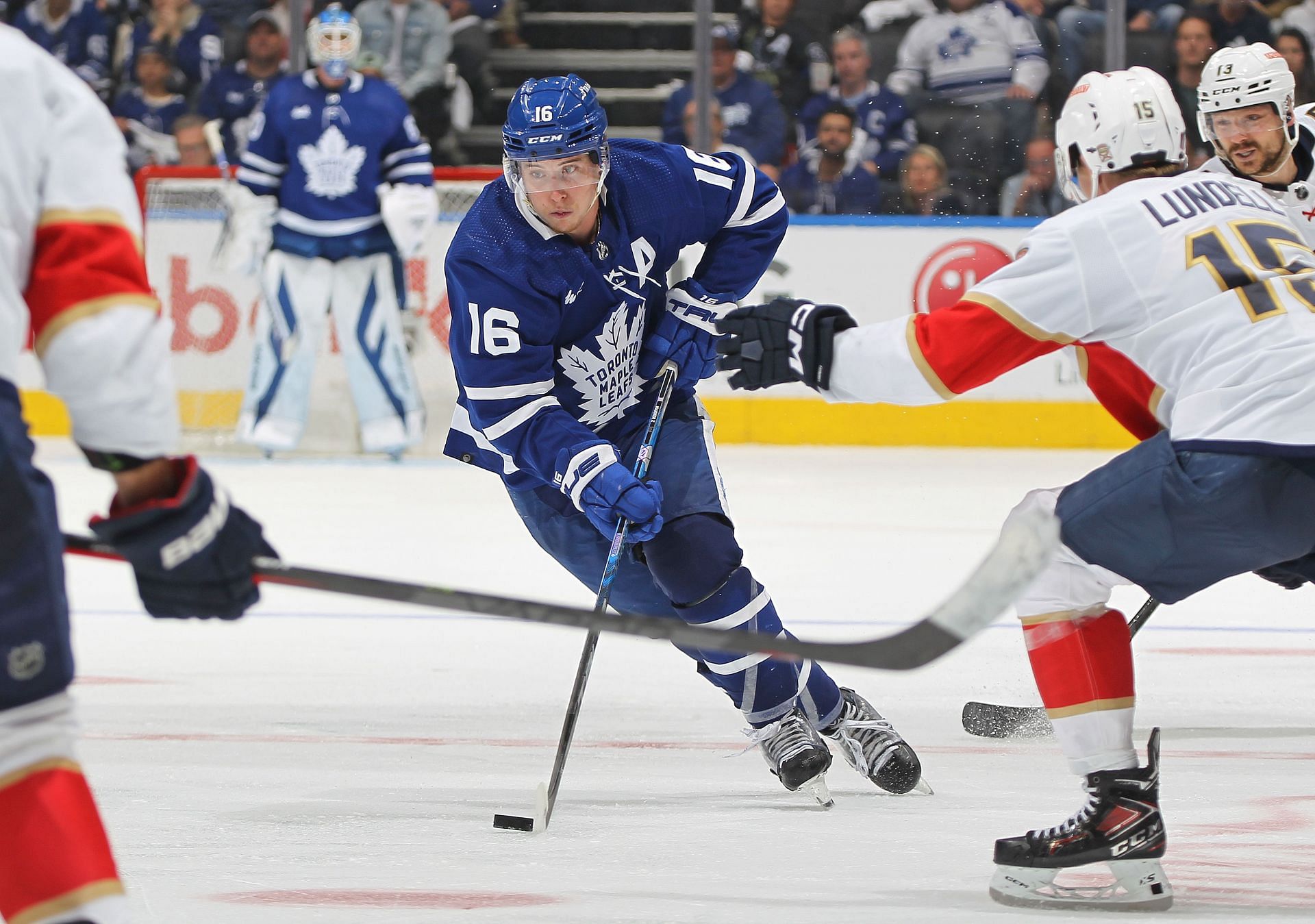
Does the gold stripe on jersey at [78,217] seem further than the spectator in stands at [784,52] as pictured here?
No

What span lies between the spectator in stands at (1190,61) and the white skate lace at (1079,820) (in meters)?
5.58

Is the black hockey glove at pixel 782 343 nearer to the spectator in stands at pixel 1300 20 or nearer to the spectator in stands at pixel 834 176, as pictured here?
the spectator in stands at pixel 834 176

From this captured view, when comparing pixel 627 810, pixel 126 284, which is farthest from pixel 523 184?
pixel 126 284

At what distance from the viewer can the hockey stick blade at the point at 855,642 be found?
1862 mm

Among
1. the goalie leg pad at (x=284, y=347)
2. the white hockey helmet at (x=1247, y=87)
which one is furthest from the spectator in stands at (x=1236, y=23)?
the white hockey helmet at (x=1247, y=87)

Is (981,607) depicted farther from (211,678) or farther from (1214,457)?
(211,678)

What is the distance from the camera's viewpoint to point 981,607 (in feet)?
6.34

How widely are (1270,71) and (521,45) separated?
19.2 feet

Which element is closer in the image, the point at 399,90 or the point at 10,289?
the point at 10,289

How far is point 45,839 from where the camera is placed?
59.3 inches

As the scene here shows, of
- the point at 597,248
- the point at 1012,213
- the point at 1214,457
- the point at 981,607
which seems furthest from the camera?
the point at 1012,213

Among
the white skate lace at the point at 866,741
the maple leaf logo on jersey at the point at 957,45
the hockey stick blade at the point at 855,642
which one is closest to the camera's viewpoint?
the hockey stick blade at the point at 855,642

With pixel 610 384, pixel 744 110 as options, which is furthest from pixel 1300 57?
pixel 610 384

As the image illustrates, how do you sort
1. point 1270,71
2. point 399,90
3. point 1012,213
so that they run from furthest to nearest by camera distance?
point 399,90
point 1012,213
point 1270,71
